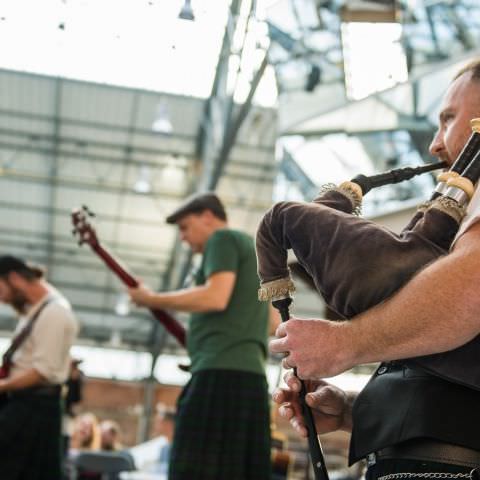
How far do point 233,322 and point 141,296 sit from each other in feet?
1.58

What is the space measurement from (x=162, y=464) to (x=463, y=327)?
20.1 feet

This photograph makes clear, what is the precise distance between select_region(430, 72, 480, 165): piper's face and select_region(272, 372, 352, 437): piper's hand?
0.44 metres

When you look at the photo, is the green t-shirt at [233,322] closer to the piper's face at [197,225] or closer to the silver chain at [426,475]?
the piper's face at [197,225]

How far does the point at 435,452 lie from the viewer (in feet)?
3.81

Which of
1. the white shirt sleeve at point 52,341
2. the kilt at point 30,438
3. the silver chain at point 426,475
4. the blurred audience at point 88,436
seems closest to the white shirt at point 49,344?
the white shirt sleeve at point 52,341

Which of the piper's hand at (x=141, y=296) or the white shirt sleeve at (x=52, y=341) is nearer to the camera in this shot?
the piper's hand at (x=141, y=296)

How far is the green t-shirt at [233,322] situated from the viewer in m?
3.04

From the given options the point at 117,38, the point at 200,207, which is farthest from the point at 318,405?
the point at 117,38

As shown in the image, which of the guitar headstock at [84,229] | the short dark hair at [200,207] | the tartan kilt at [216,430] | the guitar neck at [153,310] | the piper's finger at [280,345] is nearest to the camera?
the piper's finger at [280,345]

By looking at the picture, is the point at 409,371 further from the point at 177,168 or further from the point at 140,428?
the point at 140,428

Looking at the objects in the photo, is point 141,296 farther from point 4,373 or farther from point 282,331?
point 282,331

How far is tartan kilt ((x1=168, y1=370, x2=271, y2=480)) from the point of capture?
2996mm

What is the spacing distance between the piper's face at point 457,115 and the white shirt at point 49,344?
2734 mm

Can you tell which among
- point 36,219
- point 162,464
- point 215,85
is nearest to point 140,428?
point 36,219
